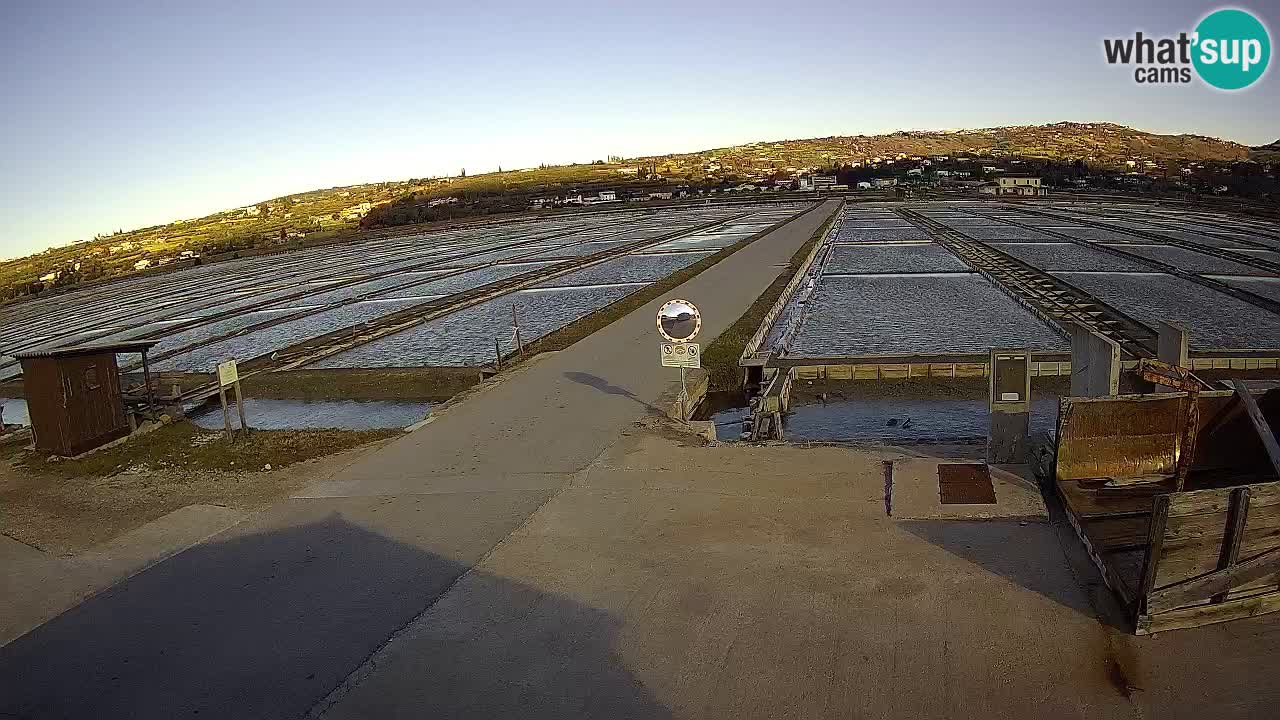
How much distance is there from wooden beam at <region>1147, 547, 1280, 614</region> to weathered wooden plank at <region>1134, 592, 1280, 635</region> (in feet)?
0.20

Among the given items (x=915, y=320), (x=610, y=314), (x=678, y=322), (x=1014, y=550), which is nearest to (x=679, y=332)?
(x=678, y=322)

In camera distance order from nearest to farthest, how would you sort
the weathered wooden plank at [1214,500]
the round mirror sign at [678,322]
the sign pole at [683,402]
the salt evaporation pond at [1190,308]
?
the weathered wooden plank at [1214,500], the round mirror sign at [678,322], the sign pole at [683,402], the salt evaporation pond at [1190,308]

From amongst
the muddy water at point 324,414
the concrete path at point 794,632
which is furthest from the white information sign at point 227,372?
the concrete path at point 794,632

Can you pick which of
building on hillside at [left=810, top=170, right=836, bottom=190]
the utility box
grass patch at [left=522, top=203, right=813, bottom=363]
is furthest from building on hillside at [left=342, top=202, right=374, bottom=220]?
the utility box

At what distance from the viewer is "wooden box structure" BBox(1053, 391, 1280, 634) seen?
16.3 ft

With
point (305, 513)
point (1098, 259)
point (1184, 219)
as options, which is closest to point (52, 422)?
point (305, 513)

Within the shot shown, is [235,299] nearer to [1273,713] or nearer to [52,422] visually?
[52,422]

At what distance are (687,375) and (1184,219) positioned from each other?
57.4m

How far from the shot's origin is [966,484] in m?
7.45

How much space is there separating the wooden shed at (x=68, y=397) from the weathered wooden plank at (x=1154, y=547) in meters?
12.7

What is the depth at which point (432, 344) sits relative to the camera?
2103 cm

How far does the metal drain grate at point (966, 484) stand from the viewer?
712cm

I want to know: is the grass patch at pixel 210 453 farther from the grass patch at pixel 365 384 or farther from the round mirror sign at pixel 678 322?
the grass patch at pixel 365 384

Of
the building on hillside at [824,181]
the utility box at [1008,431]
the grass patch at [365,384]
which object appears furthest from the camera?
the building on hillside at [824,181]
